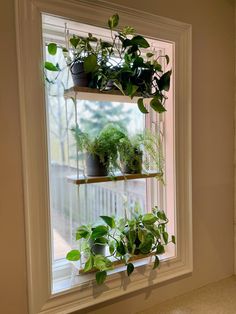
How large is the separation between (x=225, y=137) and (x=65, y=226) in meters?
1.09

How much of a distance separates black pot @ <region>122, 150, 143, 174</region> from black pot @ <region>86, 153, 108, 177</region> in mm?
116

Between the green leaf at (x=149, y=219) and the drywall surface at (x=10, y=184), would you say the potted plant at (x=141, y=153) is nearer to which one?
the green leaf at (x=149, y=219)

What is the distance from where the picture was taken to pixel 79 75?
1.11 m

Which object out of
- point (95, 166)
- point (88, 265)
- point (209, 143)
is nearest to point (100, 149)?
point (95, 166)

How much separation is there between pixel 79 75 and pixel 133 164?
49cm

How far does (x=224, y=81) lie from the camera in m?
1.58

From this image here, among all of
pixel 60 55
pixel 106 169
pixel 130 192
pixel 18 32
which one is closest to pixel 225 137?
pixel 130 192

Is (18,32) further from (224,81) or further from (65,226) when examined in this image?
(224,81)

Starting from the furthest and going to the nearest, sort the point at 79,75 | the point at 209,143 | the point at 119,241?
the point at 209,143
the point at 119,241
the point at 79,75

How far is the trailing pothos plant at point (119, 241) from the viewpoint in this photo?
1.15m

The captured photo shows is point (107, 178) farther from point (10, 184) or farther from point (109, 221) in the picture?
point (10, 184)

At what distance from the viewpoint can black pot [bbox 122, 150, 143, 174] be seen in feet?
4.15

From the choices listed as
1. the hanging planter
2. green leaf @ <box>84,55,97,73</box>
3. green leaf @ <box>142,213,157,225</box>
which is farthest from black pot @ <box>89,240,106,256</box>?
green leaf @ <box>84,55,97,73</box>

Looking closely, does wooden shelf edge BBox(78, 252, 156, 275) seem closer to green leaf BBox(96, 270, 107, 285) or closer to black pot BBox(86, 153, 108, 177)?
green leaf BBox(96, 270, 107, 285)
